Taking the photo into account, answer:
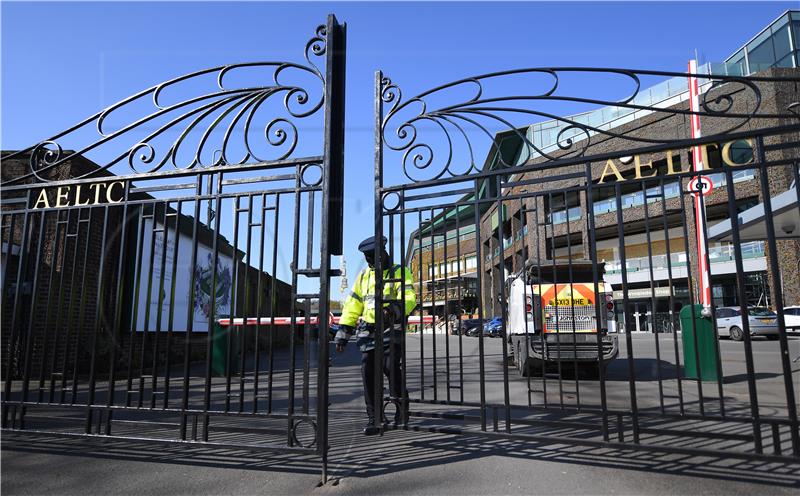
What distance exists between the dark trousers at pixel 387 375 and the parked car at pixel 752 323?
1953 centimetres

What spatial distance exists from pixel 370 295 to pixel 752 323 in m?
21.1

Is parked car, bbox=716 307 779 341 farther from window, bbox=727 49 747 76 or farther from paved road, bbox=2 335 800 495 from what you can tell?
paved road, bbox=2 335 800 495

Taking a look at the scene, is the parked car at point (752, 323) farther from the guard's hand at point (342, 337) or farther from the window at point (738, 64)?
the guard's hand at point (342, 337)

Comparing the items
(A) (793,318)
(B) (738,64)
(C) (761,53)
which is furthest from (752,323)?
(C) (761,53)

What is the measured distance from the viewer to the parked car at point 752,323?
19312 mm

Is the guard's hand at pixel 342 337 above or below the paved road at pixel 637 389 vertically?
above

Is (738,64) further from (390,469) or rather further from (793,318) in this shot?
(390,469)

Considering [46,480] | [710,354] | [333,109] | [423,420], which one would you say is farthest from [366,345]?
[710,354]

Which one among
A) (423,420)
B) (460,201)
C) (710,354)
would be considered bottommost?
(423,420)

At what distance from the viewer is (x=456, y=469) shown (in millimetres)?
3592

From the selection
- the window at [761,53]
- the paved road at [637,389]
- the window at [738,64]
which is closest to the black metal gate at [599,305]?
the paved road at [637,389]

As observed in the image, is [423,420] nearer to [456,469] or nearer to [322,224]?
[456,469]

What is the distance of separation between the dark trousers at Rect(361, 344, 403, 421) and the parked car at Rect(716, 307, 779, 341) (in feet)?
64.1

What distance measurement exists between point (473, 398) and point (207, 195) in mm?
4579
